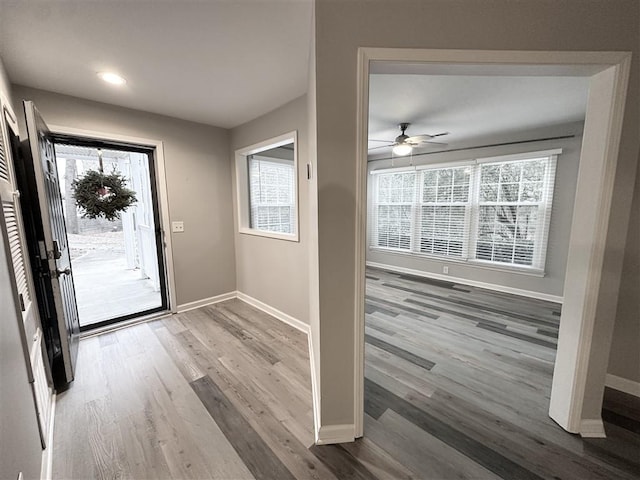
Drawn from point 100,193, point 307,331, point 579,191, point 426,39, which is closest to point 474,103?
point 579,191

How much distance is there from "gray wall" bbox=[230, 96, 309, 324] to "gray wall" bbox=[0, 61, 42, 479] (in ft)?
6.43

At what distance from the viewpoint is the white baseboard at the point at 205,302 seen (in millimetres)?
3340

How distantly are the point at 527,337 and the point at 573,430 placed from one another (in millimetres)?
1340

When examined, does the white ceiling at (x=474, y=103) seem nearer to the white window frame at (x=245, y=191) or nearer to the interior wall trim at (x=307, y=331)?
the white window frame at (x=245, y=191)

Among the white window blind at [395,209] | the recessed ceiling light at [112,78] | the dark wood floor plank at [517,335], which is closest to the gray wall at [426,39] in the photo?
the dark wood floor plank at [517,335]

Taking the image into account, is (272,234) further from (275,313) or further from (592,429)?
(592,429)

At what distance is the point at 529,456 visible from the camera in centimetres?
143

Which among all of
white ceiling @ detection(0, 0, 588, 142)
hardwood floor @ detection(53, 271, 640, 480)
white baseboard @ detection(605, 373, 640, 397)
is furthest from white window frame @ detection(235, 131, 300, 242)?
white baseboard @ detection(605, 373, 640, 397)

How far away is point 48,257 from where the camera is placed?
186 centimetres

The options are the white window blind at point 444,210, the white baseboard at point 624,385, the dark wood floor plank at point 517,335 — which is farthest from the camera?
the white window blind at point 444,210

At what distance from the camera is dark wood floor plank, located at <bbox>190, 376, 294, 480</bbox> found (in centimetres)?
136

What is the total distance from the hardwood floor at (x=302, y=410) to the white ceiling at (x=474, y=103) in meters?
2.29

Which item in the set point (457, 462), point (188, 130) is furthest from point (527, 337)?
point (188, 130)

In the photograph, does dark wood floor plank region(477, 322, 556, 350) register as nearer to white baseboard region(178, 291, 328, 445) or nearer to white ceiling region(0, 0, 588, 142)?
white baseboard region(178, 291, 328, 445)
